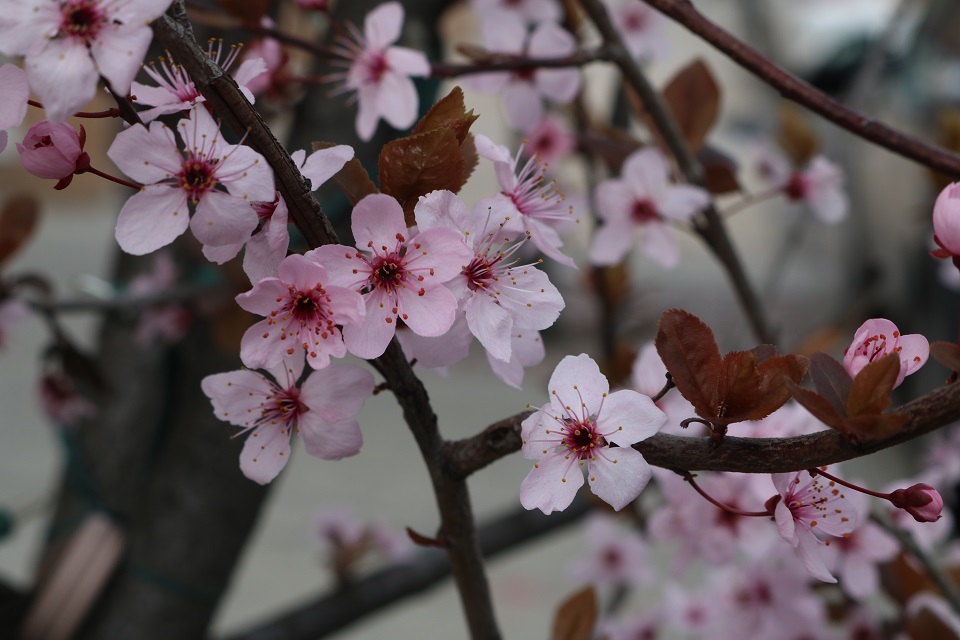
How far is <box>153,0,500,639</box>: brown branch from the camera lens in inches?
13.1

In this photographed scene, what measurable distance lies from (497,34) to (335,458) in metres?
0.41

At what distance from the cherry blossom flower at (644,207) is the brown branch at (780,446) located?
1.12ft

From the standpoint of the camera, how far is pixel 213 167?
1.15ft

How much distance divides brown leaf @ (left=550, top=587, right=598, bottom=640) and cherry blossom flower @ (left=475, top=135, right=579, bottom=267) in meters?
0.24

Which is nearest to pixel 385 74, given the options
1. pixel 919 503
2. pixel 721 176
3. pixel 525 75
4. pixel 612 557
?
pixel 525 75

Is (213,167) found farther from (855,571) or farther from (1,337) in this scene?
(1,337)

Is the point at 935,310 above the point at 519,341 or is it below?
above

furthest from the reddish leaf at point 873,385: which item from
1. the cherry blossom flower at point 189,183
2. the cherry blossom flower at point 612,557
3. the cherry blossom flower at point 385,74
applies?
the cherry blossom flower at point 612,557

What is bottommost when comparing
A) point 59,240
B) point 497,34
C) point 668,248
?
point 668,248

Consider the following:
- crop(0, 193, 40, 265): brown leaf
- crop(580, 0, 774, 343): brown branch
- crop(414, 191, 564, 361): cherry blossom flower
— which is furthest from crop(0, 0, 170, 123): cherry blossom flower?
crop(0, 193, 40, 265): brown leaf

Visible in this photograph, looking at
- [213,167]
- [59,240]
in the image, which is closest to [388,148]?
[213,167]

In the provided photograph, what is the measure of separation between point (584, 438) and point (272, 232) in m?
0.14

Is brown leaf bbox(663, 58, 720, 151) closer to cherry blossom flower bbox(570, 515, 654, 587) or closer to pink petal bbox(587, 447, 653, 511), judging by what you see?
pink petal bbox(587, 447, 653, 511)

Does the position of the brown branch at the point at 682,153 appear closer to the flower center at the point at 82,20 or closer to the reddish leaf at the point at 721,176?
the reddish leaf at the point at 721,176
